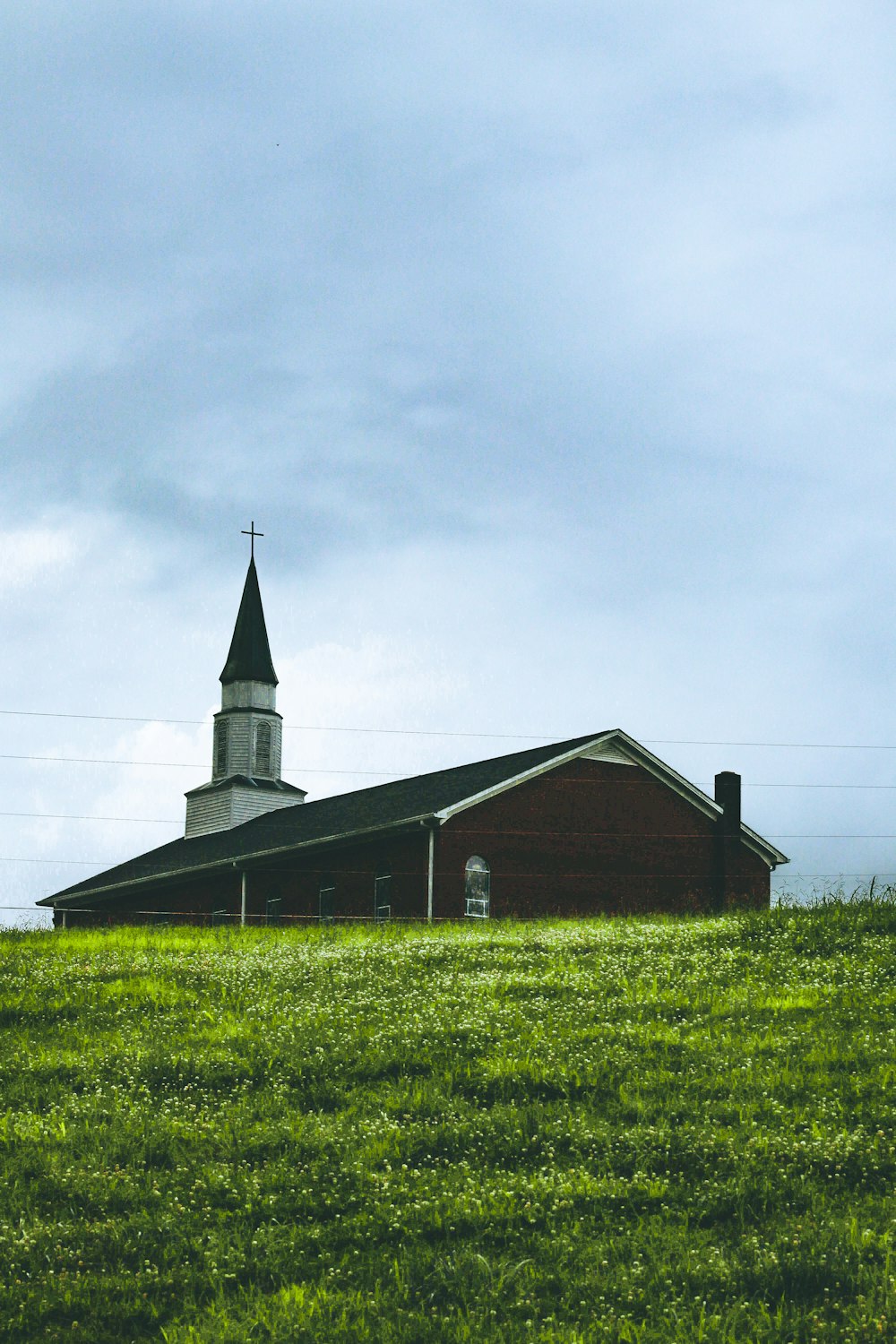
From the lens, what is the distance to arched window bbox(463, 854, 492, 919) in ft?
121

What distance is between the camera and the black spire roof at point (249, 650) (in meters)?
60.2

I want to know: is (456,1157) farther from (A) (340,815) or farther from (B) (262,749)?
(B) (262,749)

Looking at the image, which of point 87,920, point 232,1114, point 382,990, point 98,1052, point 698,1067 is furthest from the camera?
point 87,920

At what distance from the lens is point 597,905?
1523 inches

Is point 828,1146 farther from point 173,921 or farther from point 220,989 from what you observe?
point 173,921

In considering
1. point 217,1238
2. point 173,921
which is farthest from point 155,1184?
point 173,921

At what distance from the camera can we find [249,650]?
60.5 metres

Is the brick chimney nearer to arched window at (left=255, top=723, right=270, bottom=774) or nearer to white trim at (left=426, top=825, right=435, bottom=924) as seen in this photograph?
white trim at (left=426, top=825, right=435, bottom=924)

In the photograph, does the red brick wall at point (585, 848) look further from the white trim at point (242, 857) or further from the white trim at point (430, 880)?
the white trim at point (242, 857)

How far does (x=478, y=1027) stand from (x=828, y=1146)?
5.00 meters

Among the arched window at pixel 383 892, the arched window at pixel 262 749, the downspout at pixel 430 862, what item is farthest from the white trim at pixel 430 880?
the arched window at pixel 262 749

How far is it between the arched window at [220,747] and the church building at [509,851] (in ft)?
39.7

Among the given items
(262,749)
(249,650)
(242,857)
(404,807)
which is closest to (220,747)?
(262,749)

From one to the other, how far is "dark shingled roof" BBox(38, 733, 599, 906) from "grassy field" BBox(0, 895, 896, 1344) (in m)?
20.1
